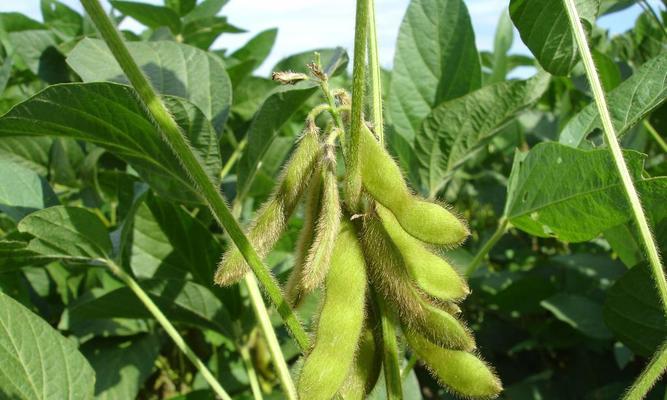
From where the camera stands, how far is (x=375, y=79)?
0.91m

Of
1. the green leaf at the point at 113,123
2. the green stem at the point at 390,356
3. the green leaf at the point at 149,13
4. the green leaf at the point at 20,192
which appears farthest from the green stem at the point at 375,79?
the green leaf at the point at 149,13

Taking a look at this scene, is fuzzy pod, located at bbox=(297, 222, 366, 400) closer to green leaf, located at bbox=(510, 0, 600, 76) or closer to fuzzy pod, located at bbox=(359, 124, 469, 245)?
fuzzy pod, located at bbox=(359, 124, 469, 245)

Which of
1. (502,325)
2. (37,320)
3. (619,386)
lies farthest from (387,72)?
(37,320)

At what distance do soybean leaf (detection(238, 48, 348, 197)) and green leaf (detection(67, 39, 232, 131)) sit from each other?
0.12m

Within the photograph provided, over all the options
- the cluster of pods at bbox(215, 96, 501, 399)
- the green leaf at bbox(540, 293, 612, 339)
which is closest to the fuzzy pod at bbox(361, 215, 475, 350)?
the cluster of pods at bbox(215, 96, 501, 399)

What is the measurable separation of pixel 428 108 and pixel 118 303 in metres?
0.76

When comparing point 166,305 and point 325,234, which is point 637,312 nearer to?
point 325,234

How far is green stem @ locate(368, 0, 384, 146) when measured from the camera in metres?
0.90

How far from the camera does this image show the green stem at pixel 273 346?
100 cm

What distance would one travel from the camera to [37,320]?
43.8 inches

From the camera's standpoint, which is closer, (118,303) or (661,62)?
(661,62)

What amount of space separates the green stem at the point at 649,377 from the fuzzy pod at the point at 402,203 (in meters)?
0.29

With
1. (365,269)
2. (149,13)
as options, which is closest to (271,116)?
(365,269)

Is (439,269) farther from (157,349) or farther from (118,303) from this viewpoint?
(157,349)
